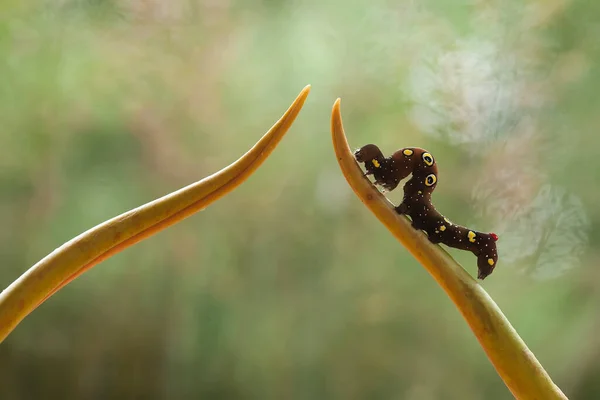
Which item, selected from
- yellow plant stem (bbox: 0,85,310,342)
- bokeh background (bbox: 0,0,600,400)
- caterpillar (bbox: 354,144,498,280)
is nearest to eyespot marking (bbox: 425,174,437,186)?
caterpillar (bbox: 354,144,498,280)

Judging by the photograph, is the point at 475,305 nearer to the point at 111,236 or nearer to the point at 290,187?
the point at 111,236

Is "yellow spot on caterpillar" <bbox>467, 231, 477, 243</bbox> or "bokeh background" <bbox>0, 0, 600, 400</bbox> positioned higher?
"bokeh background" <bbox>0, 0, 600, 400</bbox>

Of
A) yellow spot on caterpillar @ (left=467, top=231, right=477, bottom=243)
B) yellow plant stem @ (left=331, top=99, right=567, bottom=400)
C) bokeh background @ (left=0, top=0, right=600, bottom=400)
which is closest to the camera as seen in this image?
yellow plant stem @ (left=331, top=99, right=567, bottom=400)

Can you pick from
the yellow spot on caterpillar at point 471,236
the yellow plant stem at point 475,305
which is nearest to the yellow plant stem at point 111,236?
the yellow plant stem at point 475,305

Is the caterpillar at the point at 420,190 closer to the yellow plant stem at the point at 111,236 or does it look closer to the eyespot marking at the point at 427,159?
the eyespot marking at the point at 427,159

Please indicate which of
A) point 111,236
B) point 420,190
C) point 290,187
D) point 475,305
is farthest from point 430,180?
point 290,187

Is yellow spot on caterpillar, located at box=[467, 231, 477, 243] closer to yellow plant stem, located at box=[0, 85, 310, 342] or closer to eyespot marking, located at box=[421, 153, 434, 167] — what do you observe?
eyespot marking, located at box=[421, 153, 434, 167]
